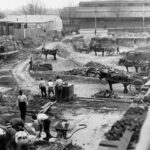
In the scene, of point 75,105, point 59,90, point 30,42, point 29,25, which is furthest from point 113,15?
point 75,105

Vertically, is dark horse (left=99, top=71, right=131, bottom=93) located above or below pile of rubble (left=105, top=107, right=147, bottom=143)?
below

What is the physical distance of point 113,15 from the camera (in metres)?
78.8

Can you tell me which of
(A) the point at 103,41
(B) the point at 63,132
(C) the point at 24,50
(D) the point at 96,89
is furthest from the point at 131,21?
(B) the point at 63,132

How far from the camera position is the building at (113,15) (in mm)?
77125

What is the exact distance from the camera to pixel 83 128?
15.5 meters

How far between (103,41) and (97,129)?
39.0m

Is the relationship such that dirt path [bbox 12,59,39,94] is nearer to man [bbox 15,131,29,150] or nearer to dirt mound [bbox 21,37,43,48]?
dirt mound [bbox 21,37,43,48]

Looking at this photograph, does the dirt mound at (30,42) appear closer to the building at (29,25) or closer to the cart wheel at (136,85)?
the building at (29,25)

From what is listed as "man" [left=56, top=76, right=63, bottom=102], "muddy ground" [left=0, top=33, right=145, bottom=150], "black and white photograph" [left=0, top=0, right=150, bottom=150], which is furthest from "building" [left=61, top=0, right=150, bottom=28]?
"man" [left=56, top=76, right=63, bottom=102]

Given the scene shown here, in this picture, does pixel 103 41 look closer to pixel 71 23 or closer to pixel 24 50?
pixel 24 50

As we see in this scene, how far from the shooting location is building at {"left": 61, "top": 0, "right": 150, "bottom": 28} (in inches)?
3036

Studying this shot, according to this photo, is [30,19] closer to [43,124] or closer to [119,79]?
[119,79]

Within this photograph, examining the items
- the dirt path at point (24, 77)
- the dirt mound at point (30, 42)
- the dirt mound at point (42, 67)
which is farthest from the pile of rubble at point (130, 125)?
the dirt mound at point (30, 42)

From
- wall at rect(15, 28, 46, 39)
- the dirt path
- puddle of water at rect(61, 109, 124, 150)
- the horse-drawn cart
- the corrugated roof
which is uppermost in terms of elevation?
the corrugated roof
